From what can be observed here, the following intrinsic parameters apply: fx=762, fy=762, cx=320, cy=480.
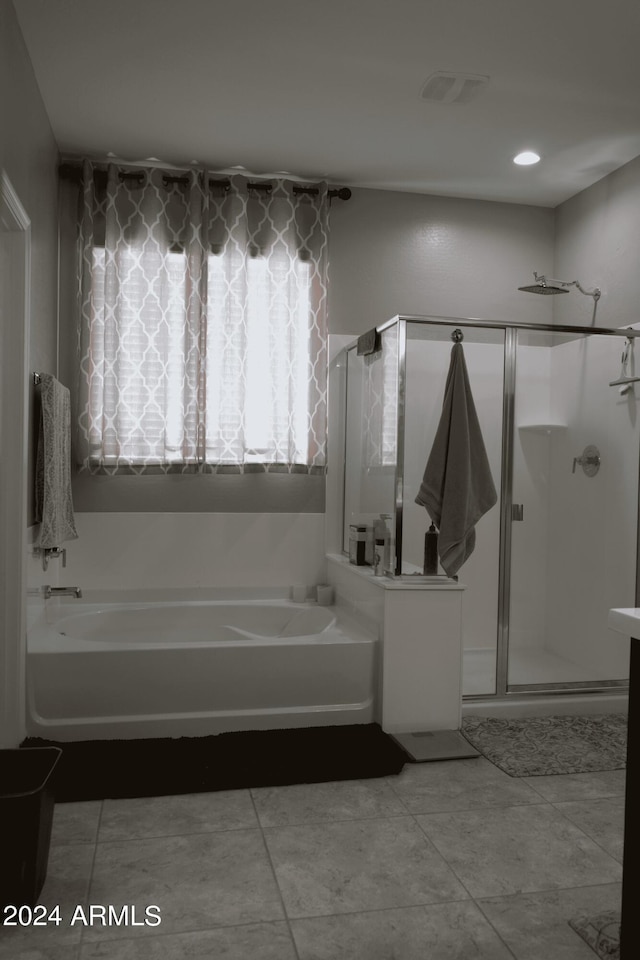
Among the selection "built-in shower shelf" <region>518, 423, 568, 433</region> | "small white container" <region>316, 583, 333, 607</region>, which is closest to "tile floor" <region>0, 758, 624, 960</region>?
"small white container" <region>316, 583, 333, 607</region>

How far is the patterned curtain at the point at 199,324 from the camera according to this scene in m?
3.74

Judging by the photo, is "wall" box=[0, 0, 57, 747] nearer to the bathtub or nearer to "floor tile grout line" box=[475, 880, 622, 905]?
the bathtub

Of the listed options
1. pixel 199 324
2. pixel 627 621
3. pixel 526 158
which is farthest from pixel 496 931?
pixel 526 158

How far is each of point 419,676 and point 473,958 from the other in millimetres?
1497

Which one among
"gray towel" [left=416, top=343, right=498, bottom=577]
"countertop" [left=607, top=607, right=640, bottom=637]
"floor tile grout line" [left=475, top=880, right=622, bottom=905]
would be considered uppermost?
"gray towel" [left=416, top=343, right=498, bottom=577]

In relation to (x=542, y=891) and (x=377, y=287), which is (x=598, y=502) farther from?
(x=542, y=891)

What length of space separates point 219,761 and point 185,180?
110 inches

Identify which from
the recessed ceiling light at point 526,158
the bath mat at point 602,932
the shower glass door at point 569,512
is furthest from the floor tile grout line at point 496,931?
the recessed ceiling light at point 526,158

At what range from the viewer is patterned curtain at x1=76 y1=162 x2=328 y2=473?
3.74 m

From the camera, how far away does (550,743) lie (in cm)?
317

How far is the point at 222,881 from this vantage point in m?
2.10

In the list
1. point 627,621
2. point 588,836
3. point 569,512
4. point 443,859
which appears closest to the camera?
point 627,621

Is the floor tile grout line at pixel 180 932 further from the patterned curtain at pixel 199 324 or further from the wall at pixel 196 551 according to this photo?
the patterned curtain at pixel 199 324

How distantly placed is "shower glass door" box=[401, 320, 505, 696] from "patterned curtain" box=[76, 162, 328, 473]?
0.77 metres
